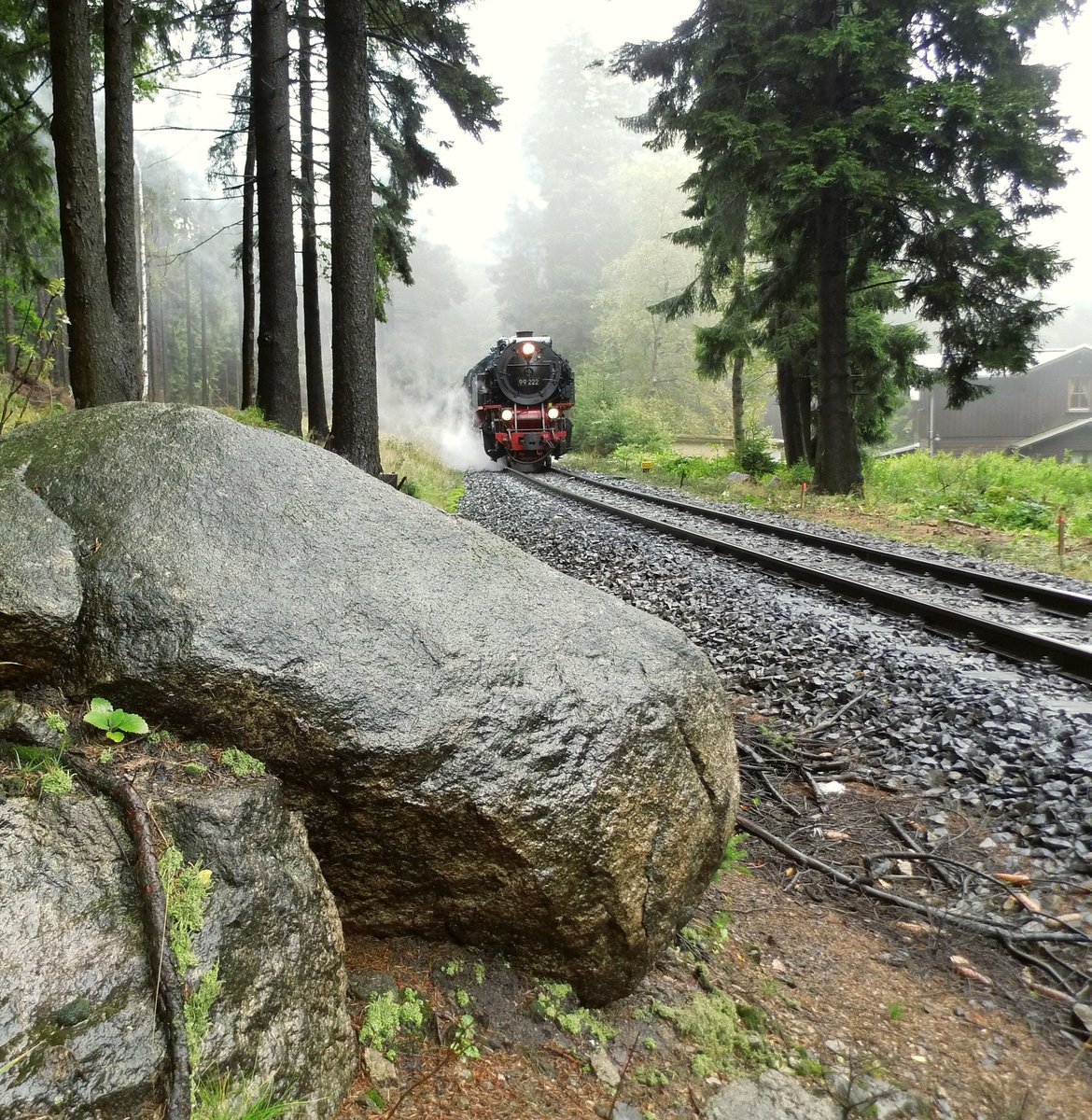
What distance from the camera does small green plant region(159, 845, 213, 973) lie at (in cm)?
145

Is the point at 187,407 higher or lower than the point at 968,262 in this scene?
lower

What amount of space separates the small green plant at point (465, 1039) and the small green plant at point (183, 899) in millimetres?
693

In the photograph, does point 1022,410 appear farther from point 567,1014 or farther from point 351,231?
point 567,1014

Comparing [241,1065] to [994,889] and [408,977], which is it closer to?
[408,977]

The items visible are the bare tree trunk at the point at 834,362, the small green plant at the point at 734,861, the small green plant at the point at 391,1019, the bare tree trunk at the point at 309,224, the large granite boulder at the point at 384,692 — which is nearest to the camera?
the small green plant at the point at 391,1019

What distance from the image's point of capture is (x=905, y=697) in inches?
167

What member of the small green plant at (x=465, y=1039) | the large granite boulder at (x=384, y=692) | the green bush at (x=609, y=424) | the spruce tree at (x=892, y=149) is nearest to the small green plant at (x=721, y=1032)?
the large granite boulder at (x=384, y=692)

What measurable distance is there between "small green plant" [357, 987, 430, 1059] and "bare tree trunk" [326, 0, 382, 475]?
263 inches

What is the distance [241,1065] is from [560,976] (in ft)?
2.99

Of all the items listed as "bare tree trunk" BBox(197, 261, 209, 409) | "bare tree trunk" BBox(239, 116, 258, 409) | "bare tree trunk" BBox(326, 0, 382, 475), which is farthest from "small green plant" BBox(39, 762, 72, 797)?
"bare tree trunk" BBox(197, 261, 209, 409)

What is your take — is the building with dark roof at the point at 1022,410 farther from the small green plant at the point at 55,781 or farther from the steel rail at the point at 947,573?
the small green plant at the point at 55,781

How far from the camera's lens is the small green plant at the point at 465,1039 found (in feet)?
5.85

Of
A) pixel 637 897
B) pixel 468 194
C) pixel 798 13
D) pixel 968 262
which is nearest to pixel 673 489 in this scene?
pixel 968 262

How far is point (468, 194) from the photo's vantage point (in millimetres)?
97062
